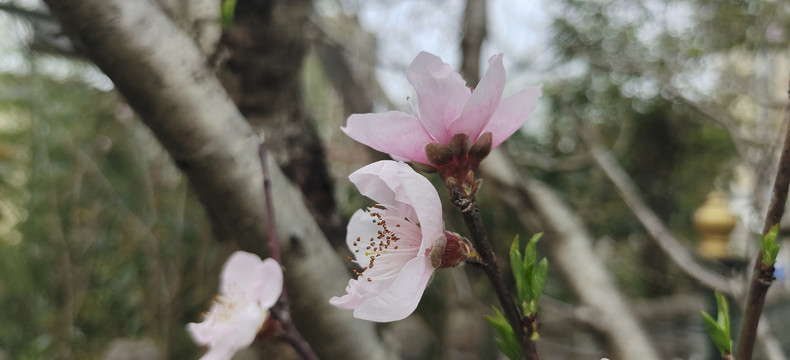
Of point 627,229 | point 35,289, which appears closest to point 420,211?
point 35,289

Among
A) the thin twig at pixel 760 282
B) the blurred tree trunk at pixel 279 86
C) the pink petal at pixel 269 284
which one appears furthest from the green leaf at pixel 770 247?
the blurred tree trunk at pixel 279 86

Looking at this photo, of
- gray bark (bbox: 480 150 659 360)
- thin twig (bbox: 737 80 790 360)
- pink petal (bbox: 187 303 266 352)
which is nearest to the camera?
thin twig (bbox: 737 80 790 360)

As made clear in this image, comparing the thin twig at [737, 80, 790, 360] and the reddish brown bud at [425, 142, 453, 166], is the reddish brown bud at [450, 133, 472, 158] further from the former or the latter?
the thin twig at [737, 80, 790, 360]

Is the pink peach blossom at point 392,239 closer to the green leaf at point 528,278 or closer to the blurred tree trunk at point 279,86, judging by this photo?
the green leaf at point 528,278

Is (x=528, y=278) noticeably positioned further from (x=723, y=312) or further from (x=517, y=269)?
(x=723, y=312)

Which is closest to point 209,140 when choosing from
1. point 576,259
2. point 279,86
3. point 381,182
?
point 381,182

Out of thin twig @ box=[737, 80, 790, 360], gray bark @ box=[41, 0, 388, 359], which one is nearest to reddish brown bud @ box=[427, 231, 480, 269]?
thin twig @ box=[737, 80, 790, 360]

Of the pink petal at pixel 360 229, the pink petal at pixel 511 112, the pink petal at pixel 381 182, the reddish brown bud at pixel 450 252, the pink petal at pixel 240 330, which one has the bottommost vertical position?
the pink petal at pixel 240 330
